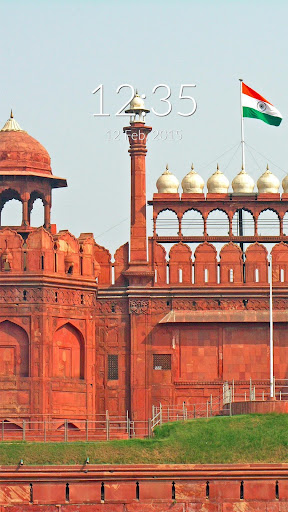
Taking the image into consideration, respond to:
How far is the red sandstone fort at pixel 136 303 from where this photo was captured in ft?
207

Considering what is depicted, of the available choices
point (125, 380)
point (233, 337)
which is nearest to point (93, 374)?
point (125, 380)

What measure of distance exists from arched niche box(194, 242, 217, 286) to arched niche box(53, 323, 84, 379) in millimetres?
5141

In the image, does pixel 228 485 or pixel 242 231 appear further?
pixel 242 231

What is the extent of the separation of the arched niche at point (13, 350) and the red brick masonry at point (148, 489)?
8.12 m

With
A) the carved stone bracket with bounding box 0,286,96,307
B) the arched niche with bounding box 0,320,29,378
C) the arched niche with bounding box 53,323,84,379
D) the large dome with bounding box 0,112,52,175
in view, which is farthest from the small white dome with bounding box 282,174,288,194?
the arched niche with bounding box 0,320,29,378

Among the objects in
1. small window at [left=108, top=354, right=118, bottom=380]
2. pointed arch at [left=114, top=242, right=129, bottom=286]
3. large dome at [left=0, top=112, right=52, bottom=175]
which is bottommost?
small window at [left=108, top=354, right=118, bottom=380]

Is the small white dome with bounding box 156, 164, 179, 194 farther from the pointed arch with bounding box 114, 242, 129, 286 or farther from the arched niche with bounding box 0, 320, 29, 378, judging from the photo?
the arched niche with bounding box 0, 320, 29, 378

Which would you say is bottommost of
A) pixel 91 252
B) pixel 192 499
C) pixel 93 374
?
pixel 192 499

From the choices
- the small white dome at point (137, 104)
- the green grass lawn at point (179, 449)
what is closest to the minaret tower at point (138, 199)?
the small white dome at point (137, 104)

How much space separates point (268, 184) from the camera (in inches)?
2680

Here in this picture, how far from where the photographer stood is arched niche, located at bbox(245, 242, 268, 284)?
218ft

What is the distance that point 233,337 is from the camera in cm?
6550

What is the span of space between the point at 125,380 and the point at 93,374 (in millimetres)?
1297

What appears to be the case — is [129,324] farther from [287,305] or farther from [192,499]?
[192,499]
